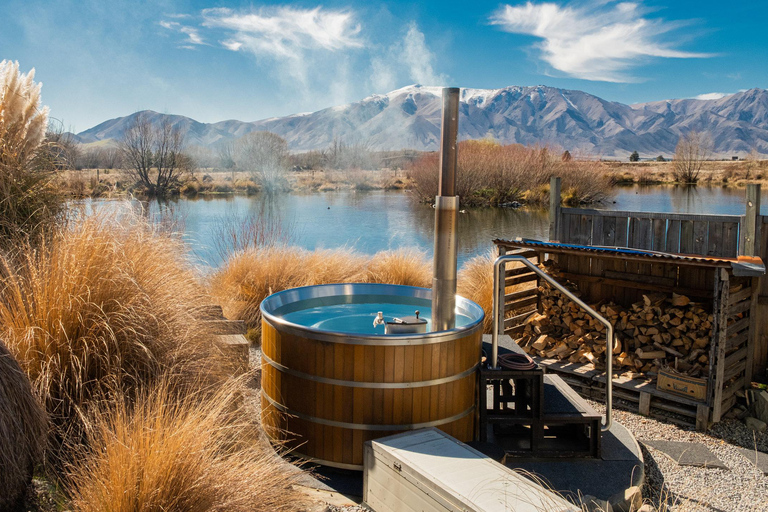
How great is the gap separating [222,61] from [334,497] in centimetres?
2997

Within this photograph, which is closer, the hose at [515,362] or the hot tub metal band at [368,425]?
the hot tub metal band at [368,425]

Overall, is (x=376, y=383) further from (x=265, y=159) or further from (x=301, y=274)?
(x=265, y=159)

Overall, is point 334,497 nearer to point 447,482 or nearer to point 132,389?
point 447,482

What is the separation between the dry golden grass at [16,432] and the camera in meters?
2.43

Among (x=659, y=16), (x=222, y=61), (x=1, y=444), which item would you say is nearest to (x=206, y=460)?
(x=1, y=444)

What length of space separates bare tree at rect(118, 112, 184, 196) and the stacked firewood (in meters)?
21.4

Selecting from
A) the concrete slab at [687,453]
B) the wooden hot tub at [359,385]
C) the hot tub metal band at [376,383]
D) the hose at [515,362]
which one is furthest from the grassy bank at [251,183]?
the concrete slab at [687,453]

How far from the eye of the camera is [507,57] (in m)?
16.2

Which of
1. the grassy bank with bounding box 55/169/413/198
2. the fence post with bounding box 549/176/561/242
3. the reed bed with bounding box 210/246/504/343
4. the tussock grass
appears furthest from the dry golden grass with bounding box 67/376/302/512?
the grassy bank with bounding box 55/169/413/198

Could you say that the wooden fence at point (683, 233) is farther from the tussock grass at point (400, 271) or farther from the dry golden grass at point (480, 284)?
the tussock grass at point (400, 271)

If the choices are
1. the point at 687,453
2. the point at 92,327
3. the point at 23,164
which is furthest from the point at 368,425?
the point at 23,164

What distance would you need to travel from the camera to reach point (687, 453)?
432 centimetres

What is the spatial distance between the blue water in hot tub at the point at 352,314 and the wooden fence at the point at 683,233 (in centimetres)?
226

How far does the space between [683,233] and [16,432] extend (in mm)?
5594
